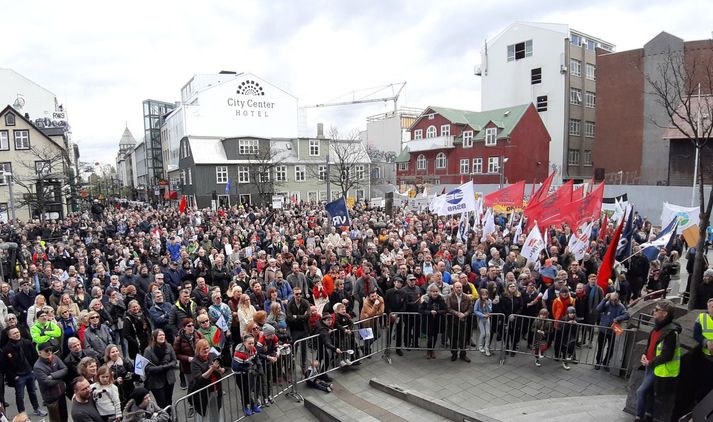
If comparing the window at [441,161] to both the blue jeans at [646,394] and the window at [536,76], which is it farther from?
the blue jeans at [646,394]

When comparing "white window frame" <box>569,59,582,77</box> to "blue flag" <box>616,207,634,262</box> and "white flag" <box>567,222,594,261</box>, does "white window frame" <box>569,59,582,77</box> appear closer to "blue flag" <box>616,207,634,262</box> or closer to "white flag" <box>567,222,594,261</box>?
"blue flag" <box>616,207,634,262</box>

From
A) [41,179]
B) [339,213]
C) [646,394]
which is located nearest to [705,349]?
[646,394]

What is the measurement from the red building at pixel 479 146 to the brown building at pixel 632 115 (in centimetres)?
570

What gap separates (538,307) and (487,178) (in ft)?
115

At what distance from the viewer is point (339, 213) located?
52.1 ft

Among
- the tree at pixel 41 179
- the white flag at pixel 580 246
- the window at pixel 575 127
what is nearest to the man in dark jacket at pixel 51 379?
the white flag at pixel 580 246

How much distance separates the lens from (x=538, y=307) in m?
9.05

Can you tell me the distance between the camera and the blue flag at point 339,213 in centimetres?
1577

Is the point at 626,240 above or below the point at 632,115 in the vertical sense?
below

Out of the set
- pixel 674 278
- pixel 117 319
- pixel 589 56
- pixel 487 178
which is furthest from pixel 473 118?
pixel 117 319

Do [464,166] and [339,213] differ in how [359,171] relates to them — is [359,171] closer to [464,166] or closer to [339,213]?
[464,166]

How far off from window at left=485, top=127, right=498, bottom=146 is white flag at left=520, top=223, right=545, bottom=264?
32.5 meters

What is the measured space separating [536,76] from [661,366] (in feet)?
152

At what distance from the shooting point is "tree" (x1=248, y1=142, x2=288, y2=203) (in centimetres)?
4216
